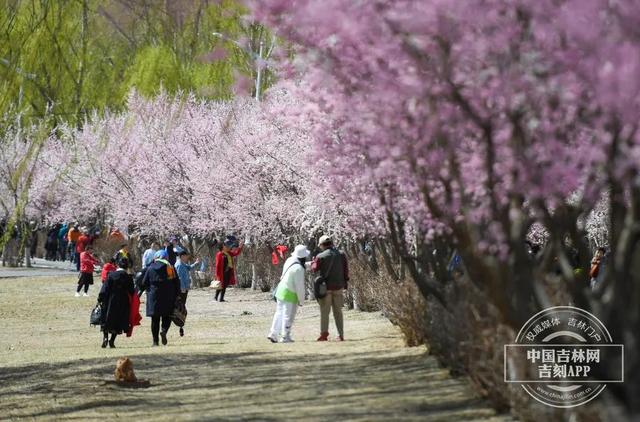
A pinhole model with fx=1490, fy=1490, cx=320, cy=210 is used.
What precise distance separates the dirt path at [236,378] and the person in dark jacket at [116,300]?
0.39 metres

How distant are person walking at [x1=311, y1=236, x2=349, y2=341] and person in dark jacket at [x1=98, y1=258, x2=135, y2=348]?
9.34 ft

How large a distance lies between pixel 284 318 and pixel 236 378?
507 centimetres

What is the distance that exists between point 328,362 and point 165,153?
31.9m

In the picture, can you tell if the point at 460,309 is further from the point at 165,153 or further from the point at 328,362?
the point at 165,153

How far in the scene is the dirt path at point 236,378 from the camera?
43.5 ft

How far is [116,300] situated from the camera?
22.2 meters

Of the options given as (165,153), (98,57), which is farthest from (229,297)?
(98,57)

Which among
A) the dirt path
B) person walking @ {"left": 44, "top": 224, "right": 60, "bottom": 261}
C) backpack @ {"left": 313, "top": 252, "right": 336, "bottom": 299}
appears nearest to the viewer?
the dirt path

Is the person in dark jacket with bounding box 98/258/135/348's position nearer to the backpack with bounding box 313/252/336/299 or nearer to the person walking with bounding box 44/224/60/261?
the backpack with bounding box 313/252/336/299

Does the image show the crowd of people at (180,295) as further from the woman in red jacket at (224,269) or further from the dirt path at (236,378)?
the woman in red jacket at (224,269)

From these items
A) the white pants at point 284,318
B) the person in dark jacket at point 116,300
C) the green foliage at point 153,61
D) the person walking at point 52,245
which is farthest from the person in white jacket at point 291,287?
the person walking at point 52,245

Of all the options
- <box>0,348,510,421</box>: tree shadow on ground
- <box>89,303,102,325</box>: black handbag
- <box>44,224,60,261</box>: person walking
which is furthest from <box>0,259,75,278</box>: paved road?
<box>0,348,510,421</box>: tree shadow on ground

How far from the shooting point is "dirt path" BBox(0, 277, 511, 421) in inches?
523

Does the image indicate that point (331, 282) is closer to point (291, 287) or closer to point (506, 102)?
point (291, 287)
